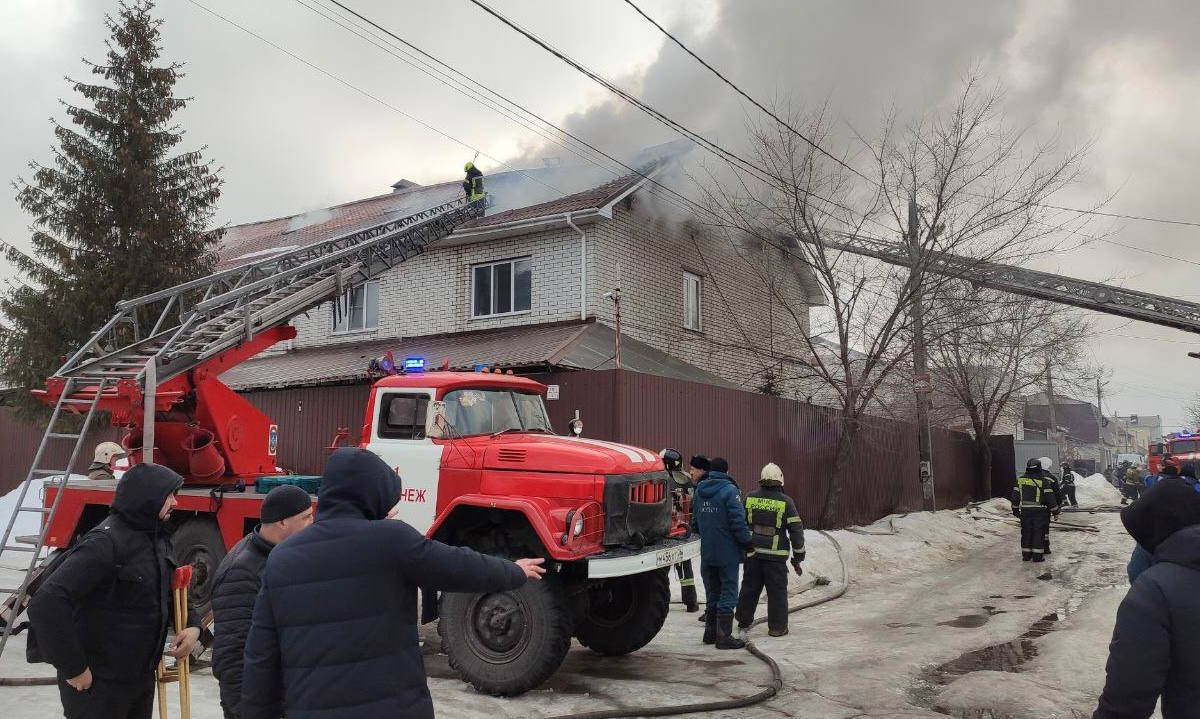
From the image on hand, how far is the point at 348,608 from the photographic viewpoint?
264 centimetres

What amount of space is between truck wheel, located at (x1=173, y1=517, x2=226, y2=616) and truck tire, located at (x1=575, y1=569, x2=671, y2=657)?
3.63 metres

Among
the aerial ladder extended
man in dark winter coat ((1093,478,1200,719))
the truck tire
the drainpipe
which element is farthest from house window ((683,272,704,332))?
man in dark winter coat ((1093,478,1200,719))

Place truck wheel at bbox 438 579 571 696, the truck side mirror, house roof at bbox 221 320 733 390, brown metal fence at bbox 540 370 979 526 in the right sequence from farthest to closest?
house roof at bbox 221 320 733 390
brown metal fence at bbox 540 370 979 526
the truck side mirror
truck wheel at bbox 438 579 571 696

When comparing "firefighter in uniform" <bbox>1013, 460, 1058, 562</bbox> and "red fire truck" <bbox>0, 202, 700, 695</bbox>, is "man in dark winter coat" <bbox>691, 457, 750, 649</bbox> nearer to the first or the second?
"red fire truck" <bbox>0, 202, 700, 695</bbox>

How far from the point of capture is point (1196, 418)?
250 ft

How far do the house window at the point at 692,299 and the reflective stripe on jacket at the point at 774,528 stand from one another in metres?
10.1

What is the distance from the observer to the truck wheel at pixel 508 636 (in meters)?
6.08

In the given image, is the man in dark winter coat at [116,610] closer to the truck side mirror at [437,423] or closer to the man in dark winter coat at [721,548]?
the truck side mirror at [437,423]

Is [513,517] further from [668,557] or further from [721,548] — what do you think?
[721,548]

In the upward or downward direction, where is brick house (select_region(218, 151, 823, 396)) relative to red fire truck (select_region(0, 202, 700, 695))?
upward

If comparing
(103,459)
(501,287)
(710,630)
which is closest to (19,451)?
(501,287)

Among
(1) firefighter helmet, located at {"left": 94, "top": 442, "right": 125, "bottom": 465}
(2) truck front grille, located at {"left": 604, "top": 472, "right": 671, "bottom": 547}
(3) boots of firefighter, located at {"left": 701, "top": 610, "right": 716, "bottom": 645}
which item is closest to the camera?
(2) truck front grille, located at {"left": 604, "top": 472, "right": 671, "bottom": 547}

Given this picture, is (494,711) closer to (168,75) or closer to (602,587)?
(602,587)

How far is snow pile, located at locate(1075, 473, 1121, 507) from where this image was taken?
1219 inches
